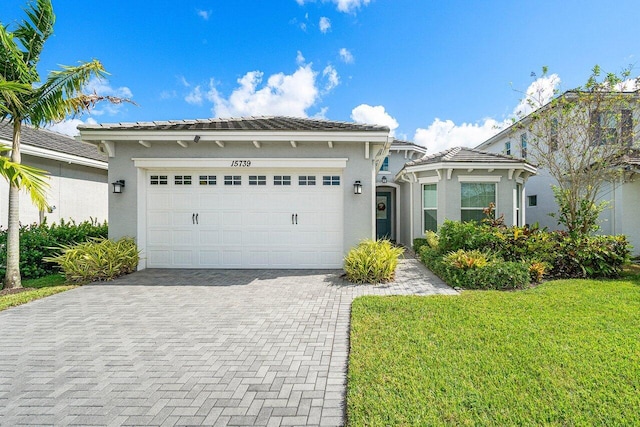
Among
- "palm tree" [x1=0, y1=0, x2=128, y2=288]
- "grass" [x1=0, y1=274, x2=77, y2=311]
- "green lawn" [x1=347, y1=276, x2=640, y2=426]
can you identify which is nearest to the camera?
"green lawn" [x1=347, y1=276, x2=640, y2=426]

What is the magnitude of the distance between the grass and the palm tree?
50cm

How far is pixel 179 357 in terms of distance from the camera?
144 inches

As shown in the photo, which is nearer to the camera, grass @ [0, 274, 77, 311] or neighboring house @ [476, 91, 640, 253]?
grass @ [0, 274, 77, 311]

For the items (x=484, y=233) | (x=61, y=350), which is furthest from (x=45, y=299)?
(x=484, y=233)

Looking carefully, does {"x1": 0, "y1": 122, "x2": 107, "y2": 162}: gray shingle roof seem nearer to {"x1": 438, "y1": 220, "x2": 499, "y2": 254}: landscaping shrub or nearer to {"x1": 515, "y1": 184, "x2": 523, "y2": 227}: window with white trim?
{"x1": 438, "y1": 220, "x2": 499, "y2": 254}: landscaping shrub

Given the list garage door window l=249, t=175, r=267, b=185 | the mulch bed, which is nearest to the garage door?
garage door window l=249, t=175, r=267, b=185

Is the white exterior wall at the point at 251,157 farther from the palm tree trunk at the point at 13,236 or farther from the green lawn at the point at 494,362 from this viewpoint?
the green lawn at the point at 494,362

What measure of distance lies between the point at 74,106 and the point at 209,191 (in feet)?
12.9

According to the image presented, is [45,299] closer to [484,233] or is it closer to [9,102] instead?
[9,102]

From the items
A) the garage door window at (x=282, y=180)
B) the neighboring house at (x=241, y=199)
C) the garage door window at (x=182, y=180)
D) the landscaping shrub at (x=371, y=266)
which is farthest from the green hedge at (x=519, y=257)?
the garage door window at (x=182, y=180)

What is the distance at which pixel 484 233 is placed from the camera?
826cm

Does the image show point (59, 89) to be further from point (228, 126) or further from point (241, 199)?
point (241, 199)

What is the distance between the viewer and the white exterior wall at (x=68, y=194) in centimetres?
965

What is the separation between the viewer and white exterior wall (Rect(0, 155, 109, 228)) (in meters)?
9.65
